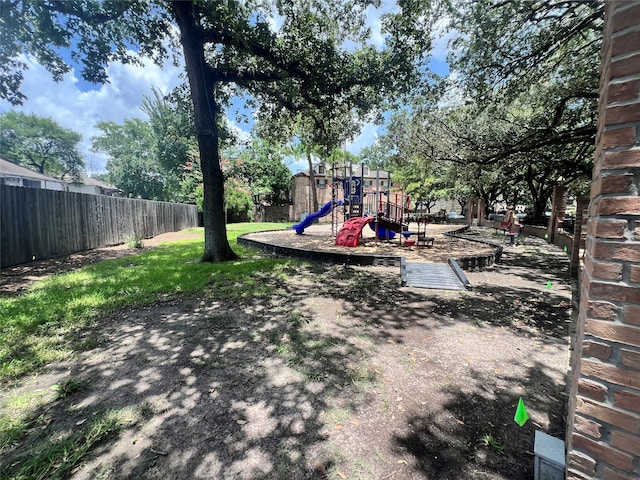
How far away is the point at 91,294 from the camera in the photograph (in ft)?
17.4

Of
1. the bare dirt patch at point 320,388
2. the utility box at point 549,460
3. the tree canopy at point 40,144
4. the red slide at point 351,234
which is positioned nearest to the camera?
the utility box at point 549,460

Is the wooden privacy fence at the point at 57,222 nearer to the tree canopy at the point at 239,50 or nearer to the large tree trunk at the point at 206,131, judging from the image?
the tree canopy at the point at 239,50

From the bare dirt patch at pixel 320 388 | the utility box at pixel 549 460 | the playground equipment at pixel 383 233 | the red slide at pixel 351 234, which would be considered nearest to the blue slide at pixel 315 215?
the playground equipment at pixel 383 233

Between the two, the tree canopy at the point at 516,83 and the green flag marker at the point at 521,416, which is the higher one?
the tree canopy at the point at 516,83

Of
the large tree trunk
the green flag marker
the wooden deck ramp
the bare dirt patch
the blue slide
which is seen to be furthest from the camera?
the blue slide

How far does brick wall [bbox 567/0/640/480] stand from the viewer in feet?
3.91

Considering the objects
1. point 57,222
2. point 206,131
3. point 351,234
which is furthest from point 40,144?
point 351,234

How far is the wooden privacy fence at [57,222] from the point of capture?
731 cm

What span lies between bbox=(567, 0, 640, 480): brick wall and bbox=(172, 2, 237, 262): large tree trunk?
8.24 m

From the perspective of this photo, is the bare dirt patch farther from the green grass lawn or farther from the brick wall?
the brick wall

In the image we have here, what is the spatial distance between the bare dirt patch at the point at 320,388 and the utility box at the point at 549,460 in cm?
32

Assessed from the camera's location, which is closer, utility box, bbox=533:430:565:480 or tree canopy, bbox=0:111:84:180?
utility box, bbox=533:430:565:480

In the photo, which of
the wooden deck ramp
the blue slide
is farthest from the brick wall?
the blue slide

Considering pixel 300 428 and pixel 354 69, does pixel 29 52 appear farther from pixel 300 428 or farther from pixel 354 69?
pixel 300 428
